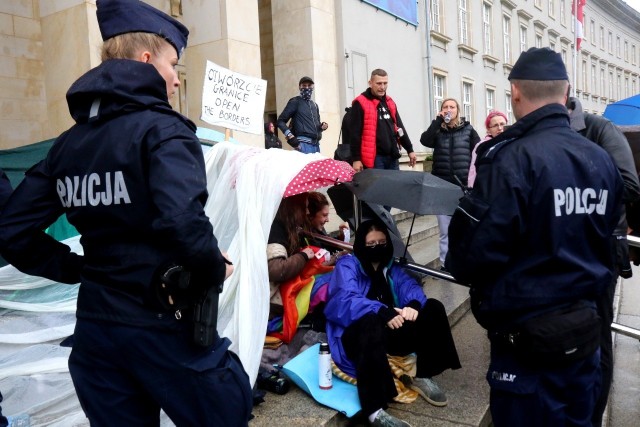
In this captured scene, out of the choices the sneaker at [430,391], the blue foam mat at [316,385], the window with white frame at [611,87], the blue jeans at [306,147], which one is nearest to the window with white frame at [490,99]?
the blue jeans at [306,147]

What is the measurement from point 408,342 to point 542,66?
76.0 inches

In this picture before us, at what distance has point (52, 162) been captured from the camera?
1.62 m

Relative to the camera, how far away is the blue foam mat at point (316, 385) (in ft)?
10.5

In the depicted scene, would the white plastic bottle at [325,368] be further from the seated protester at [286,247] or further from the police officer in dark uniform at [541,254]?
the police officer in dark uniform at [541,254]

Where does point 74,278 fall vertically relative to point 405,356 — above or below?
above

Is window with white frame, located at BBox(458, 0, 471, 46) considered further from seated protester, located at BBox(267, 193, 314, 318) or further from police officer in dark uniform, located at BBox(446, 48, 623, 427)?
police officer in dark uniform, located at BBox(446, 48, 623, 427)

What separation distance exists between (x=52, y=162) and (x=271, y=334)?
254cm

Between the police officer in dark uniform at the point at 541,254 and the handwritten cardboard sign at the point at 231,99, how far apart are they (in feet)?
8.46

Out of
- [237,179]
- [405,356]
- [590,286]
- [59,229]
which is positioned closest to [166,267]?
[590,286]

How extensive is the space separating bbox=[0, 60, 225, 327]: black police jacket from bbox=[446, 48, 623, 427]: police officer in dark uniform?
1028mm

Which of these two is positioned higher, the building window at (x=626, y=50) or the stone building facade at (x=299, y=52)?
the building window at (x=626, y=50)

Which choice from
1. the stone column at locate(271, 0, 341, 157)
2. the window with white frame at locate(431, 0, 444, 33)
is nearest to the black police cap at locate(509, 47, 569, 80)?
the stone column at locate(271, 0, 341, 157)

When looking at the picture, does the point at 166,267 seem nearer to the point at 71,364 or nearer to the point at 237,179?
the point at 71,364

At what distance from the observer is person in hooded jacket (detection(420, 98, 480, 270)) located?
604cm
